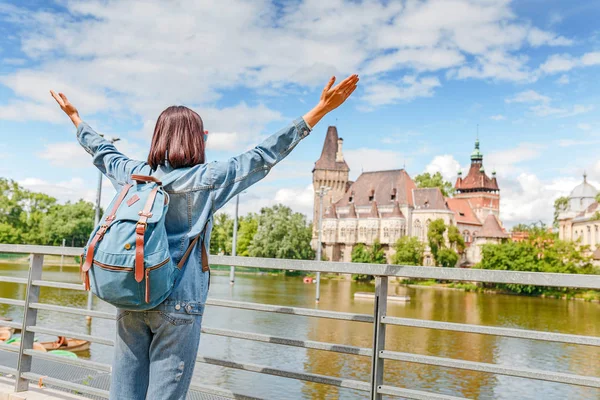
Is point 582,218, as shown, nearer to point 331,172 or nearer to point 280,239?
point 331,172

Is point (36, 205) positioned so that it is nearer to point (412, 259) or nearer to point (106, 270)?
point (412, 259)

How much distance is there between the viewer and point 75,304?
2222 centimetres

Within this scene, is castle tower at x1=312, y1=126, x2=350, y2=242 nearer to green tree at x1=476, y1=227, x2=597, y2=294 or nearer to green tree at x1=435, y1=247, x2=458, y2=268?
green tree at x1=435, y1=247, x2=458, y2=268

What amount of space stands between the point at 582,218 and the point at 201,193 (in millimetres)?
87469

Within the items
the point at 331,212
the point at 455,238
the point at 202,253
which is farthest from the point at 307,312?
the point at 331,212

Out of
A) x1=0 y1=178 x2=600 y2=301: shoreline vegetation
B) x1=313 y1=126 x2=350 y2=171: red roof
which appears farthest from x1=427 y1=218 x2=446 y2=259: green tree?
x1=313 y1=126 x2=350 y2=171: red roof

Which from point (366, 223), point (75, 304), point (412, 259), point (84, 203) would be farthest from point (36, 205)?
point (75, 304)

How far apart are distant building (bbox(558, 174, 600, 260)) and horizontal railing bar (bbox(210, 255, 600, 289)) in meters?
72.9

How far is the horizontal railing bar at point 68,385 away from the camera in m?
3.32

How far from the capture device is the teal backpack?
1.83 metres

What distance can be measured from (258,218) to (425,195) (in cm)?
2540

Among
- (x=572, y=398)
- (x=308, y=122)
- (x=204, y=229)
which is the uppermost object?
(x=308, y=122)

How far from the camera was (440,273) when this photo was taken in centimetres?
256

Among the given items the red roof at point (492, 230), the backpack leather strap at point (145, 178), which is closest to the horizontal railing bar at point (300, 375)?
the backpack leather strap at point (145, 178)
